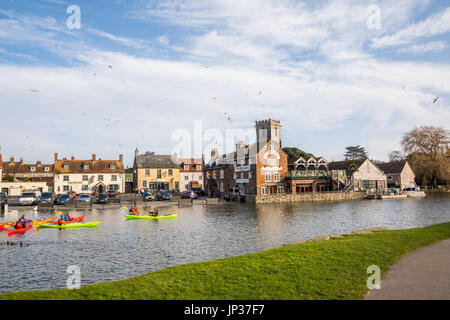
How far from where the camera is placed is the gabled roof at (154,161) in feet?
253

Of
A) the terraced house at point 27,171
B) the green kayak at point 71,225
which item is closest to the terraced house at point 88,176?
the terraced house at point 27,171

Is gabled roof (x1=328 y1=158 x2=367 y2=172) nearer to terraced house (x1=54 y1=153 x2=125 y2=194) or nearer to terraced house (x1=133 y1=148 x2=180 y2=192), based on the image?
terraced house (x1=133 y1=148 x2=180 y2=192)

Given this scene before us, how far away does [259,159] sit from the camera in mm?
60688

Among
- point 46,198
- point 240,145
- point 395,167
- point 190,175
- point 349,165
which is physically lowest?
point 46,198

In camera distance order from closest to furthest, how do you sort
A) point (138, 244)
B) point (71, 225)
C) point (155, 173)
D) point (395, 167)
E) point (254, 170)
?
point (138, 244) → point (71, 225) → point (254, 170) → point (155, 173) → point (395, 167)

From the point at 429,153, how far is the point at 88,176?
287 feet

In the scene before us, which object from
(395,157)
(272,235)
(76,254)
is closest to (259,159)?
(272,235)

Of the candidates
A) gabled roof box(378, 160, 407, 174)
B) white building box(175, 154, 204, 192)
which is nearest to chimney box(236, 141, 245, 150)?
white building box(175, 154, 204, 192)

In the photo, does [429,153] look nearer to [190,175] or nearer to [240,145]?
[240,145]

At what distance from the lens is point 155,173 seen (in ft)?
254

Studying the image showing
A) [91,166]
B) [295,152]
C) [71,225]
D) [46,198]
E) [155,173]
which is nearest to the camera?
[71,225]

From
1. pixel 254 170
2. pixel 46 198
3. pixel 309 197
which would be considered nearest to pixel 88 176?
pixel 46 198

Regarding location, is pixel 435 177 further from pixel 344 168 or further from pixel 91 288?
pixel 91 288

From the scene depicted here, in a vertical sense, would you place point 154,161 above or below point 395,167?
above
